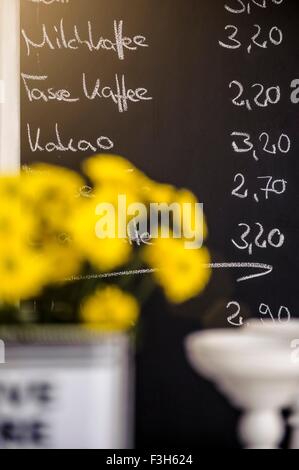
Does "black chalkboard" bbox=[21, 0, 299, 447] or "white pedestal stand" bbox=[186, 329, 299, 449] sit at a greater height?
"black chalkboard" bbox=[21, 0, 299, 447]

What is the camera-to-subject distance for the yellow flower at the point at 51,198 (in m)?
0.91

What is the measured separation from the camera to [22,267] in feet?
2.79

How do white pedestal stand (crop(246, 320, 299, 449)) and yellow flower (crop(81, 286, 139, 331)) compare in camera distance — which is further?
white pedestal stand (crop(246, 320, 299, 449))

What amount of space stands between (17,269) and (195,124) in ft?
5.81

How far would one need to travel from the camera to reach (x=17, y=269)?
33.6 inches

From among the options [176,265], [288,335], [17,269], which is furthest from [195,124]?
Answer: [17,269]

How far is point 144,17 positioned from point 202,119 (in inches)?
16.9

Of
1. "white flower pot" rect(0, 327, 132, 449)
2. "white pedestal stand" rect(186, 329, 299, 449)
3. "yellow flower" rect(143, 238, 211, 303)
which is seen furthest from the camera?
"white pedestal stand" rect(186, 329, 299, 449)

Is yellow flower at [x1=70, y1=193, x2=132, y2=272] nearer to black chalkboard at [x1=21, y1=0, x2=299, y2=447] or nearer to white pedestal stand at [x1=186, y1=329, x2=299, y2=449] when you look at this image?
white pedestal stand at [x1=186, y1=329, x2=299, y2=449]

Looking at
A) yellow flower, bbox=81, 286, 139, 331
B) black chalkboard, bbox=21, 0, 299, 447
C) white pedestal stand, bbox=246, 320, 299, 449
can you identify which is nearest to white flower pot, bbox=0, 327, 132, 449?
yellow flower, bbox=81, 286, 139, 331

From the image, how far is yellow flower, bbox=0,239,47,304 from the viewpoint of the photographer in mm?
849

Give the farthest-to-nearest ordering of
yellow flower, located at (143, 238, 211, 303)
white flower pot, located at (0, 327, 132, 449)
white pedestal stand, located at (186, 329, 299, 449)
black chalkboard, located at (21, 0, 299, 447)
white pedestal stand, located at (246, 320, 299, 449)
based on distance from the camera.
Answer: black chalkboard, located at (21, 0, 299, 447)
white pedestal stand, located at (246, 320, 299, 449)
white pedestal stand, located at (186, 329, 299, 449)
yellow flower, located at (143, 238, 211, 303)
white flower pot, located at (0, 327, 132, 449)

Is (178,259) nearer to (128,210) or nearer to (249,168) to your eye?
(128,210)

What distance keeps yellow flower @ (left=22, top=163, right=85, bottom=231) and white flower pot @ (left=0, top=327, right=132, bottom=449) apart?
0.50 feet
